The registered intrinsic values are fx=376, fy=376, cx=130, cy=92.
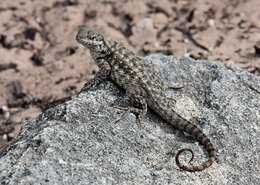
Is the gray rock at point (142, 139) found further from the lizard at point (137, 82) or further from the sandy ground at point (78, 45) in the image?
the sandy ground at point (78, 45)

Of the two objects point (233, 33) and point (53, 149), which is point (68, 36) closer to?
point (233, 33)

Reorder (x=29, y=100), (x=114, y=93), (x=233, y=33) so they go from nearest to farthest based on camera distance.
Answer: (x=114, y=93) < (x=29, y=100) < (x=233, y=33)

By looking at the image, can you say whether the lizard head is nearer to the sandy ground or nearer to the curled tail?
the curled tail

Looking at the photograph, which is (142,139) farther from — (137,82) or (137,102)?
(137,82)

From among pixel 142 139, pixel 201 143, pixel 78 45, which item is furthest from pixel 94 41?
pixel 78 45

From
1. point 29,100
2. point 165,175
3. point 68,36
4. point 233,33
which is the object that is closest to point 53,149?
point 165,175

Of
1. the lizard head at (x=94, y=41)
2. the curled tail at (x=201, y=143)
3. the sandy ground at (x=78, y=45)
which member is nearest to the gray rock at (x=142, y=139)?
the curled tail at (x=201, y=143)

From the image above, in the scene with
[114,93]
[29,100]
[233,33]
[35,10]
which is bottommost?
[29,100]
